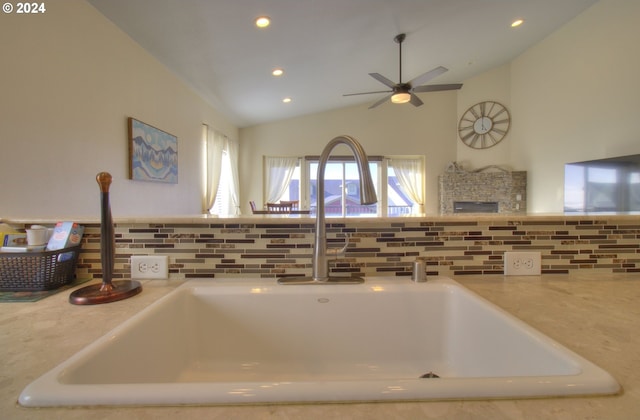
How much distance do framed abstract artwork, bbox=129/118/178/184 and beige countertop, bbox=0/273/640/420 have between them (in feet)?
7.40

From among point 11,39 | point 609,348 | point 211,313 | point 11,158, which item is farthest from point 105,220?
point 11,39

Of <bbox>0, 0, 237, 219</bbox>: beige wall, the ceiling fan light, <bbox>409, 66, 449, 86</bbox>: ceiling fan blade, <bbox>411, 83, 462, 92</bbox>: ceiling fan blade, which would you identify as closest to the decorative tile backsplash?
<bbox>0, 0, 237, 219</bbox>: beige wall

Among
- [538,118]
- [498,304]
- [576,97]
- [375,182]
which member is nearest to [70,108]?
[498,304]

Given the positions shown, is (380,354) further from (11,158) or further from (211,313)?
(11,158)

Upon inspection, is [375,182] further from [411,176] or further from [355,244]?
[355,244]

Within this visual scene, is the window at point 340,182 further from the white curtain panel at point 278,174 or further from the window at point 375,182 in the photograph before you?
the white curtain panel at point 278,174

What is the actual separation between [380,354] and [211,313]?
1.52 ft

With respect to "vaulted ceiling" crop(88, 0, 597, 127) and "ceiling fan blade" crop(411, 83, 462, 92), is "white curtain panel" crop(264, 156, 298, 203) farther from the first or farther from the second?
"ceiling fan blade" crop(411, 83, 462, 92)

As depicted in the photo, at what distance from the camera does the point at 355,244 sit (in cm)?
89

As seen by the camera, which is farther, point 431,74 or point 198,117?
point 198,117

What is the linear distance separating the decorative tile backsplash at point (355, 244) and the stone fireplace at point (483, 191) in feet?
15.6

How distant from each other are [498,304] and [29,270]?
1201 mm

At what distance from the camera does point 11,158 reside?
5.23 ft

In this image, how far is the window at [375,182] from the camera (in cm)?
584
